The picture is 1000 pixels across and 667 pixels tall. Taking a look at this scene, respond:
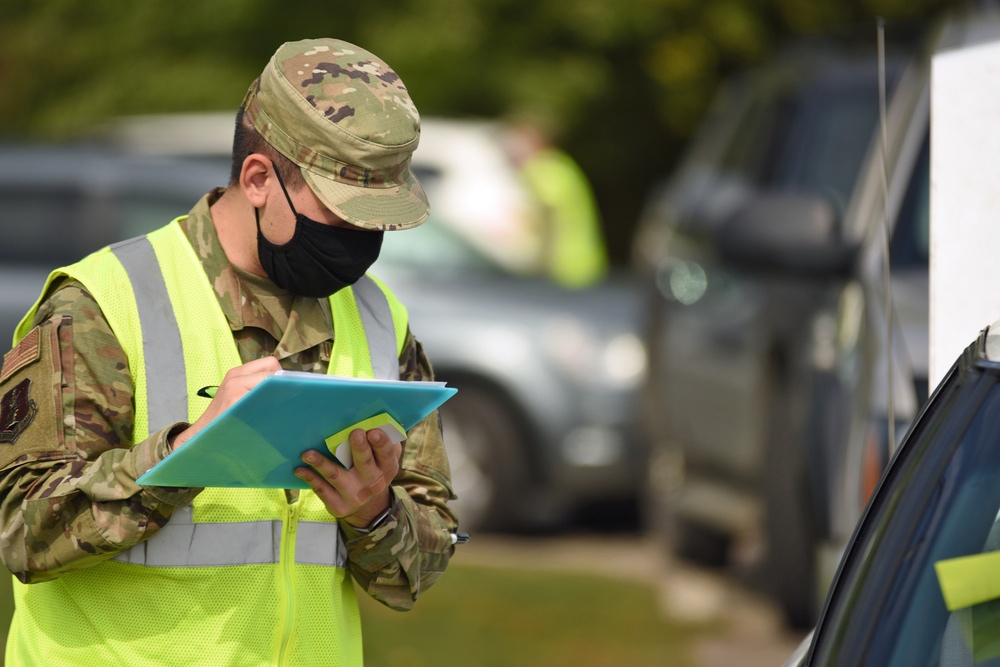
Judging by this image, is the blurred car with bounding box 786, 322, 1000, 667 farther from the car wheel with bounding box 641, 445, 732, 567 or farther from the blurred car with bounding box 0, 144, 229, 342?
the blurred car with bounding box 0, 144, 229, 342

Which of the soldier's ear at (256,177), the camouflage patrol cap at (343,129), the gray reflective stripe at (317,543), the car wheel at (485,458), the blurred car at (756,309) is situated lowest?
the car wheel at (485,458)

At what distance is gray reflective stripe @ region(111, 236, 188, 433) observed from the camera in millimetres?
2535

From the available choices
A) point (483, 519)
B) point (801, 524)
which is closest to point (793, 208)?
point (801, 524)

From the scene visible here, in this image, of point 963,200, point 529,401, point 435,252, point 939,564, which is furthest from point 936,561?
point 435,252

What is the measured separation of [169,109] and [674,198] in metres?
6.48

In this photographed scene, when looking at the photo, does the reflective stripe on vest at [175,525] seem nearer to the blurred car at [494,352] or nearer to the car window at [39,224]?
the blurred car at [494,352]

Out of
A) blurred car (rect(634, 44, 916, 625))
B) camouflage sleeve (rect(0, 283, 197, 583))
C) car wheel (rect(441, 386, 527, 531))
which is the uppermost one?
camouflage sleeve (rect(0, 283, 197, 583))

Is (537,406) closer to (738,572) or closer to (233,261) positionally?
(738,572)

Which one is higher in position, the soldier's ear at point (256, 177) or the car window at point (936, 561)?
the soldier's ear at point (256, 177)

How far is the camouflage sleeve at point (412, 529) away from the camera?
2.62 meters

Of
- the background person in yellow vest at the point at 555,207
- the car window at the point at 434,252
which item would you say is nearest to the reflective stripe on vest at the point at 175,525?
the car window at the point at 434,252

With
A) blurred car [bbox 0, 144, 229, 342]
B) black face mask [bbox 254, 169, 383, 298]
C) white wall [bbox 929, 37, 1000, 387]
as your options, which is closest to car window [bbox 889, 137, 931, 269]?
white wall [bbox 929, 37, 1000, 387]

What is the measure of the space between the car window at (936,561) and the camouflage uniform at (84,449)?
2.33 ft

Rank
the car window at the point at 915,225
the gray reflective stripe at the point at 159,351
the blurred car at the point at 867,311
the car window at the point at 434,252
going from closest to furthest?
the gray reflective stripe at the point at 159,351 < the blurred car at the point at 867,311 < the car window at the point at 915,225 < the car window at the point at 434,252
